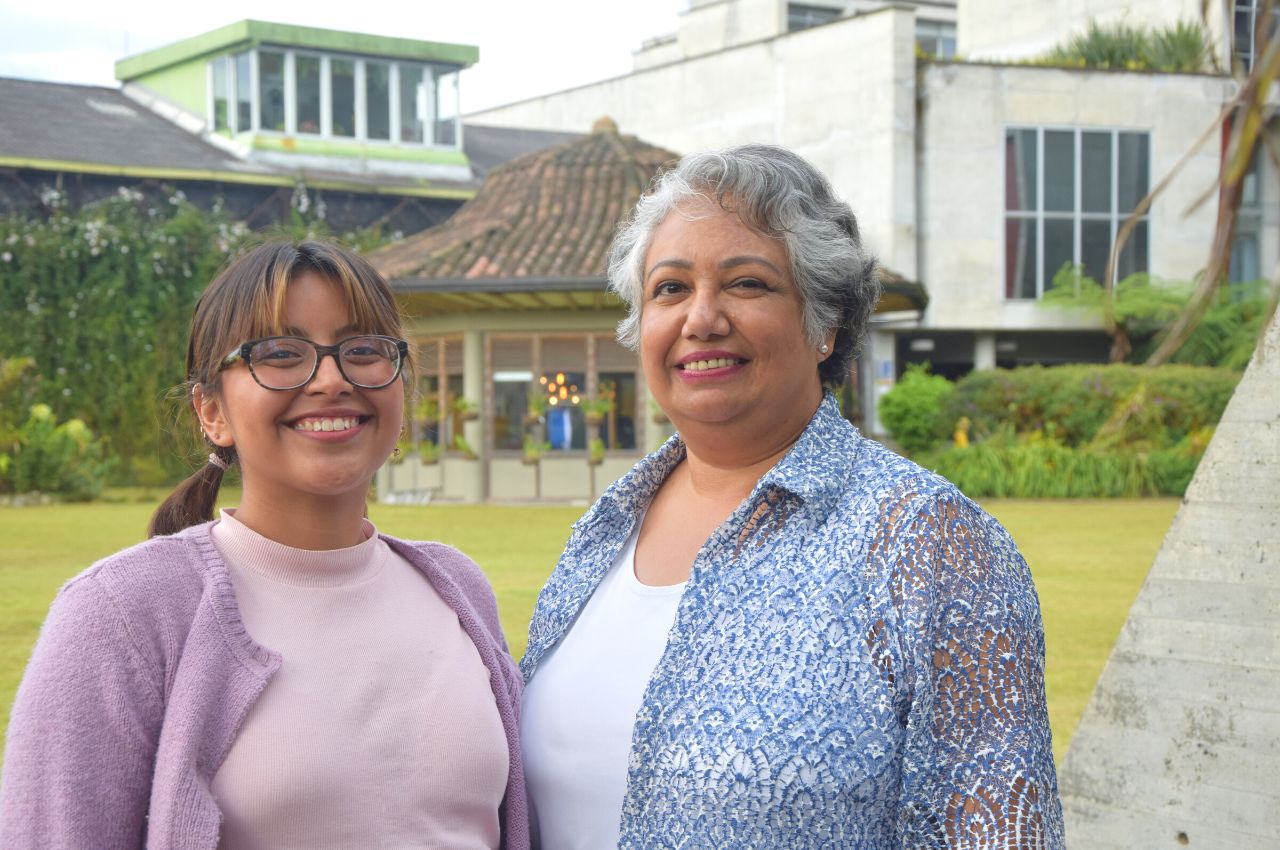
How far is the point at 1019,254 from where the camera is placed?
2684cm

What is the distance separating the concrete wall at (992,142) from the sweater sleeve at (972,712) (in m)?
25.1

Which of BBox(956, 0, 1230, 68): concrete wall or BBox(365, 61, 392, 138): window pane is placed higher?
BBox(956, 0, 1230, 68): concrete wall

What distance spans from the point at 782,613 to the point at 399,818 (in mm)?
679

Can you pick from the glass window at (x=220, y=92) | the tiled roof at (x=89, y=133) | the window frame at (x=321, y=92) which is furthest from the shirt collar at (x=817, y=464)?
the glass window at (x=220, y=92)

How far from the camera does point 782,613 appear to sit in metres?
2.23

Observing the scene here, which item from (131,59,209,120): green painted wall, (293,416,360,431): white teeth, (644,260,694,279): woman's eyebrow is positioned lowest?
(293,416,360,431): white teeth

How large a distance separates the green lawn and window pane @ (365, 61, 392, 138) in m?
12.5

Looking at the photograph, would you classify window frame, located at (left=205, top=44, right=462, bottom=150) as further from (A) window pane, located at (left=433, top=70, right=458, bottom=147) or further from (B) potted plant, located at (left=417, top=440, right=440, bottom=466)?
(B) potted plant, located at (left=417, top=440, right=440, bottom=466)

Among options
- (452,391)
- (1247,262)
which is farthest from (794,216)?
(1247,262)

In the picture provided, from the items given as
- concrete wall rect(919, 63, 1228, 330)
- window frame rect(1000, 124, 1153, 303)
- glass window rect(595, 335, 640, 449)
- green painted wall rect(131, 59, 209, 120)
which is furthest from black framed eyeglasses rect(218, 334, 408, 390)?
green painted wall rect(131, 59, 209, 120)

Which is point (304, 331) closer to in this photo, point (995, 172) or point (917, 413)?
point (917, 413)

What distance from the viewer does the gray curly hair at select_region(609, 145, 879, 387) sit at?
2.47 m

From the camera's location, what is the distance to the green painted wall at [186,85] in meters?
30.3

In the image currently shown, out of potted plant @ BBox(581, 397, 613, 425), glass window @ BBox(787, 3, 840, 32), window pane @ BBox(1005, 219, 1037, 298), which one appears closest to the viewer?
potted plant @ BBox(581, 397, 613, 425)
